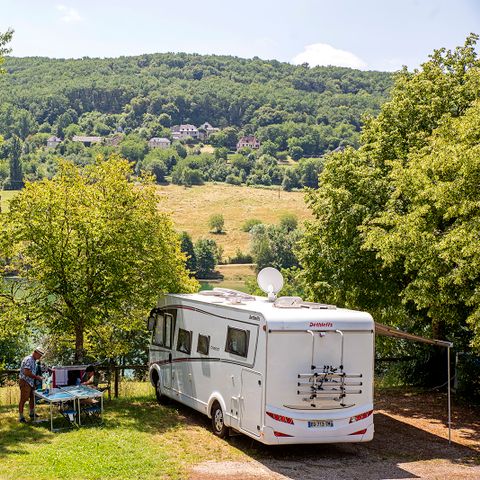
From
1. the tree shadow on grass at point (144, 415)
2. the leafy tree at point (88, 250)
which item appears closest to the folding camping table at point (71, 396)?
the tree shadow on grass at point (144, 415)

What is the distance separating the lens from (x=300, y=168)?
188 metres

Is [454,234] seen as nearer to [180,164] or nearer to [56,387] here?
[56,387]

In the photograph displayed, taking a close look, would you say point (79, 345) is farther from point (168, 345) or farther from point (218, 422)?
point (218, 422)

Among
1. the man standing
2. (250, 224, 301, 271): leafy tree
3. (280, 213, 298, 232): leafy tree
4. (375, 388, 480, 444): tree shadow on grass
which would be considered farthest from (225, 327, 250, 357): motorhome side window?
(280, 213, 298, 232): leafy tree

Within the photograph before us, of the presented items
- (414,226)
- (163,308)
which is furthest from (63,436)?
(414,226)

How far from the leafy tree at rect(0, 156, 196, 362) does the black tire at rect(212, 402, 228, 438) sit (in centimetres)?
436

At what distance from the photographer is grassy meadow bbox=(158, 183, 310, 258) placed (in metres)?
138

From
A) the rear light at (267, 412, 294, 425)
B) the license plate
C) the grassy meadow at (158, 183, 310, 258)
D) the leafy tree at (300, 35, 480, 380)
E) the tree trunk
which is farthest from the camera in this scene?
the grassy meadow at (158, 183, 310, 258)

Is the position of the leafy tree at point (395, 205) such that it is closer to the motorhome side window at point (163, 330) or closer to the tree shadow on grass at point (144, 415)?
the motorhome side window at point (163, 330)

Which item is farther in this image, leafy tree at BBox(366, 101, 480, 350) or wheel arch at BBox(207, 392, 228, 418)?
leafy tree at BBox(366, 101, 480, 350)

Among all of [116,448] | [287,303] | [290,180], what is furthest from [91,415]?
[290,180]

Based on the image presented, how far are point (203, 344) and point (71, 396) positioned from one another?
8.96 ft

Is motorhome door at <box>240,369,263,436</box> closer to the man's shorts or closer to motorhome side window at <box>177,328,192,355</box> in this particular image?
motorhome side window at <box>177,328,192,355</box>

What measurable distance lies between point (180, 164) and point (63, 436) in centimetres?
18341
